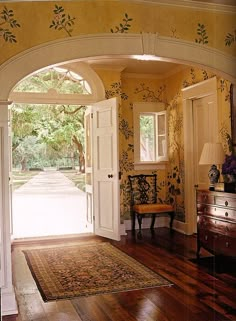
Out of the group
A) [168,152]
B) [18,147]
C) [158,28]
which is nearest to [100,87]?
[168,152]

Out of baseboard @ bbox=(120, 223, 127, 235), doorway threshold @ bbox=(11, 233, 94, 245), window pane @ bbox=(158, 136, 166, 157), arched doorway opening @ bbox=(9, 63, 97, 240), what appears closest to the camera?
doorway threshold @ bbox=(11, 233, 94, 245)

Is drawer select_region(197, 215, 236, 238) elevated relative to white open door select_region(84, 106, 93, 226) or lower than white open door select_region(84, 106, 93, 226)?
lower

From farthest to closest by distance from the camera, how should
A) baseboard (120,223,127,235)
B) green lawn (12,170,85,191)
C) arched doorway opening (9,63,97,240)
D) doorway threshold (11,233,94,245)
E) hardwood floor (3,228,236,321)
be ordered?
1. green lawn (12,170,85,191)
2. arched doorway opening (9,63,97,240)
3. baseboard (120,223,127,235)
4. doorway threshold (11,233,94,245)
5. hardwood floor (3,228,236,321)

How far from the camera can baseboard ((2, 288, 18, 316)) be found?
9.35 ft

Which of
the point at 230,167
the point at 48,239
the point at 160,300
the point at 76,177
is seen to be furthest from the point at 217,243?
the point at 76,177

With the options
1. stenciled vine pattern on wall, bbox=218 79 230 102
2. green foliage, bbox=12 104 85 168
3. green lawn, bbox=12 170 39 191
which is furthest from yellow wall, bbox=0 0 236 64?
green lawn, bbox=12 170 39 191

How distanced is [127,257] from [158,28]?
2594 millimetres

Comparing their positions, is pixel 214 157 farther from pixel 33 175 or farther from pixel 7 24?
pixel 33 175

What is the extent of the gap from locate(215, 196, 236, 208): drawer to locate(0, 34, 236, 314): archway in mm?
1268

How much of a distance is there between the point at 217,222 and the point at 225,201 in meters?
0.29

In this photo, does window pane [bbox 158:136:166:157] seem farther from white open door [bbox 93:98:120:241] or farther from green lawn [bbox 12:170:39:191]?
green lawn [bbox 12:170:39:191]

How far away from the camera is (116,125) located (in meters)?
5.13

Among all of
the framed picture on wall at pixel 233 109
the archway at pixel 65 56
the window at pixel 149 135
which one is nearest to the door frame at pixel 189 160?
the window at pixel 149 135

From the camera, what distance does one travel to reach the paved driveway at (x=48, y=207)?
6344 millimetres
